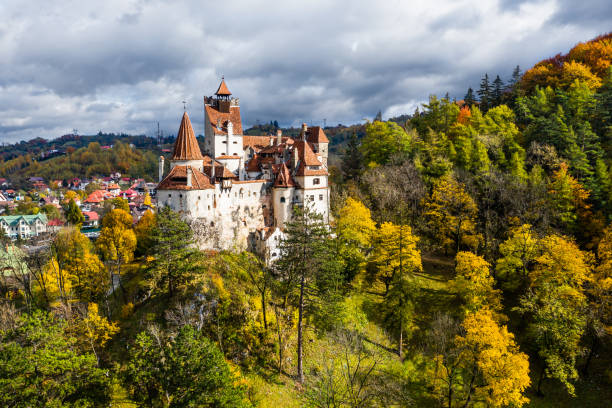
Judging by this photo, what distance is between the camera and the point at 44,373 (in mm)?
21594

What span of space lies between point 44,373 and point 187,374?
902cm

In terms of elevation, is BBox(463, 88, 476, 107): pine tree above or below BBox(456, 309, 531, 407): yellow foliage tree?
above

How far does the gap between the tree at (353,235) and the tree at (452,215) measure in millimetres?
9586

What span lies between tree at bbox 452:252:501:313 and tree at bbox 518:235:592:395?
3.23m

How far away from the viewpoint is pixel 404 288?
37.2 meters

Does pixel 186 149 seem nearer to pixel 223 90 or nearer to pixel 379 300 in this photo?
pixel 223 90

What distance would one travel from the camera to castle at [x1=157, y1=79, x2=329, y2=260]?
4012cm

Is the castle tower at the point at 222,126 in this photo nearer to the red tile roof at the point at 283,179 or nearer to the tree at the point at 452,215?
the red tile roof at the point at 283,179

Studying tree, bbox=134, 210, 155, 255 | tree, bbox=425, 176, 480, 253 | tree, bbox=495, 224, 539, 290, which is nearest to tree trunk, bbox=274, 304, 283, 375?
tree, bbox=495, 224, 539, 290

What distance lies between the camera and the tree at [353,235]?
43.3 m

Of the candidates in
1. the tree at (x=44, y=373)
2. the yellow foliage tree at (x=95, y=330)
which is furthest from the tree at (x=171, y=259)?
the tree at (x=44, y=373)

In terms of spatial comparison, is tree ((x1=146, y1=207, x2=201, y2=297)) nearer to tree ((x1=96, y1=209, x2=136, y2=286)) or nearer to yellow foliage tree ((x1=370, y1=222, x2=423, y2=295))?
tree ((x1=96, y1=209, x2=136, y2=286))

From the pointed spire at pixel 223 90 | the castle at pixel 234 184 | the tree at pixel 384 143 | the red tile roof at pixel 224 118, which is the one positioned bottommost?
the castle at pixel 234 184

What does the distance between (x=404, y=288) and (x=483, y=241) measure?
15.5 m
